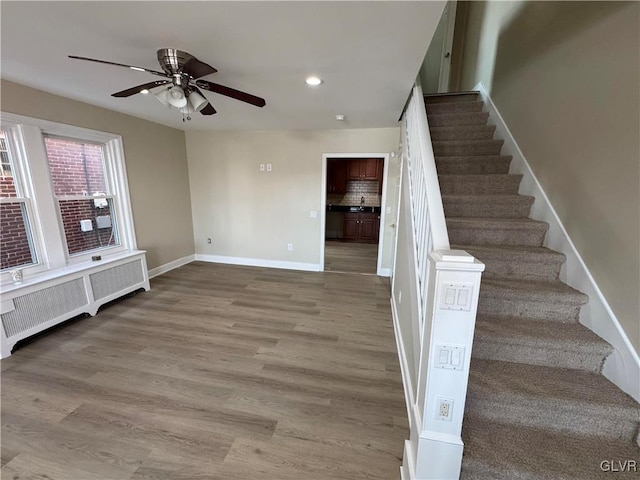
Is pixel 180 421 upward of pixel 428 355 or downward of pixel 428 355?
downward

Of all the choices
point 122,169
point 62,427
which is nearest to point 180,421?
Answer: point 62,427

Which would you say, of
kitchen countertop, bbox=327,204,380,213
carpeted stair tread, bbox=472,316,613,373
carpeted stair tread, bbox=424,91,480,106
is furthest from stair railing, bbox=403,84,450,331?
kitchen countertop, bbox=327,204,380,213

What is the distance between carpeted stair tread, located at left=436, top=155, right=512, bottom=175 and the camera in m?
2.66

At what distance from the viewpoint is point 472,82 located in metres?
3.81

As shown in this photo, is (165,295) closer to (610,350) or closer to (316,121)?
(316,121)

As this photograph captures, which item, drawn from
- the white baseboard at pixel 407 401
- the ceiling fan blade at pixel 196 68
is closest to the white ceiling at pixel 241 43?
the ceiling fan blade at pixel 196 68

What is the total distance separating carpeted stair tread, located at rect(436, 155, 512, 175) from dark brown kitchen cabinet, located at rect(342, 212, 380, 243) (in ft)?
13.8

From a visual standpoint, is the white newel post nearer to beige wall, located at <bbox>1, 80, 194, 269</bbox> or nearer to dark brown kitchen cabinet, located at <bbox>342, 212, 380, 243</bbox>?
beige wall, located at <bbox>1, 80, 194, 269</bbox>

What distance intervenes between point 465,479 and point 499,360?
Result: 2.20ft

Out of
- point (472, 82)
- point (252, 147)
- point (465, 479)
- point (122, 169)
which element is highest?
point (472, 82)

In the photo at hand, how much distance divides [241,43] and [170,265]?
3.96 m

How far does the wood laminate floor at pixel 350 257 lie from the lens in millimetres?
4902

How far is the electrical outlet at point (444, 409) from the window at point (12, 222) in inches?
153

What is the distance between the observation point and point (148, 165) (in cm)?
407
